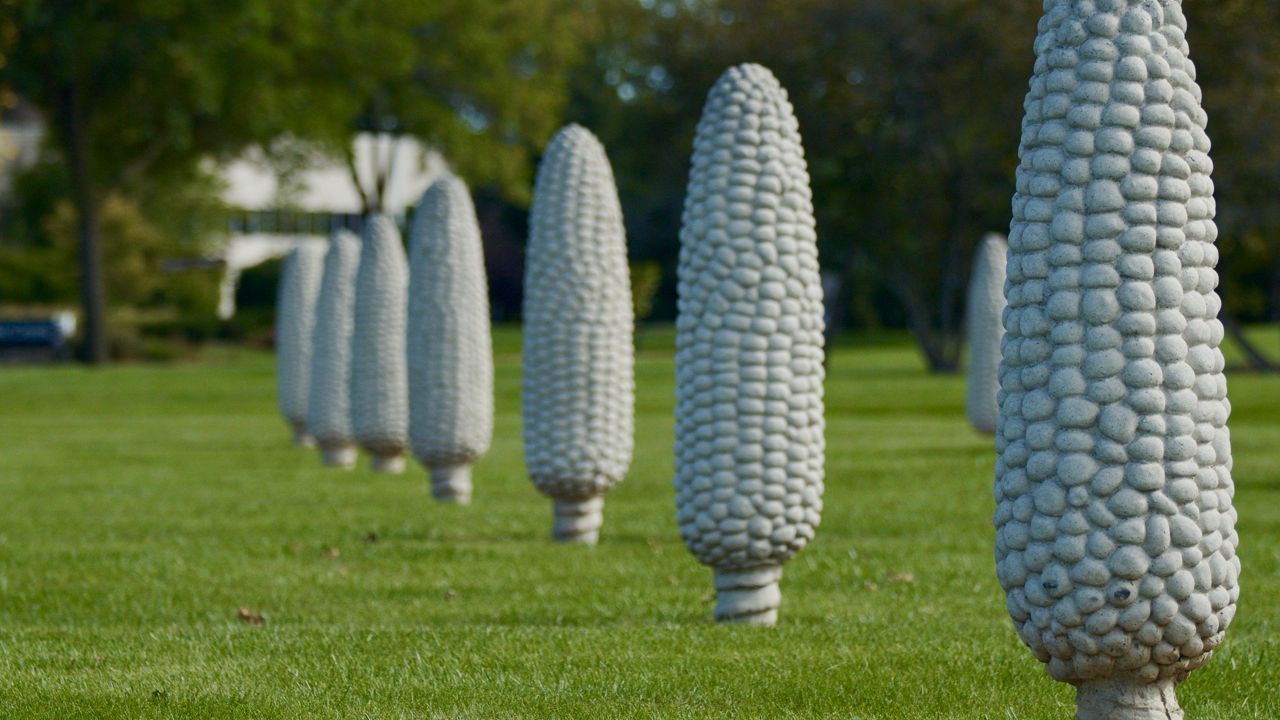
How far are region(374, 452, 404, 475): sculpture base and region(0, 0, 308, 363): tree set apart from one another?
74.5 feet

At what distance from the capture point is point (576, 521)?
1170cm

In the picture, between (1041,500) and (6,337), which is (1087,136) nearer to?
(1041,500)

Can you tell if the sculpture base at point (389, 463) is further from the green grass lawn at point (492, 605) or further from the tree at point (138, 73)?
the tree at point (138, 73)

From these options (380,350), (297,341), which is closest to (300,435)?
(297,341)

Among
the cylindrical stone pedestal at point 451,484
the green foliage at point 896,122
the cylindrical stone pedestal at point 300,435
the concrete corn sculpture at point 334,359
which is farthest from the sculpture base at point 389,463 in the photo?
the green foliage at point 896,122

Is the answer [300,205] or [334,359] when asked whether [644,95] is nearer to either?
[334,359]

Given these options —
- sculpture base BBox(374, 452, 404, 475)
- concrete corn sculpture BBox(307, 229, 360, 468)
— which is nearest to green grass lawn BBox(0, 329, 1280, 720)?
sculpture base BBox(374, 452, 404, 475)

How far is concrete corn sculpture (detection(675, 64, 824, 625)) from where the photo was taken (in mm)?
7883

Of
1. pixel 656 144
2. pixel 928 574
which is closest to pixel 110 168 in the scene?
pixel 656 144

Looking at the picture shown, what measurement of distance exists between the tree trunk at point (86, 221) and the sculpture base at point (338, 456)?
23726 mm

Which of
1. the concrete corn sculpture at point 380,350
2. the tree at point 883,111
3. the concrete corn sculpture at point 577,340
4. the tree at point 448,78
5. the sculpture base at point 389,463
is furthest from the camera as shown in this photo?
the tree at point 448,78

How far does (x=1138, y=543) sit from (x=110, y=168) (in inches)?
1721

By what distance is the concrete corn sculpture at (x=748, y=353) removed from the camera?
7.88 meters

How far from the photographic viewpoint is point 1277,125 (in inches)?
1357
